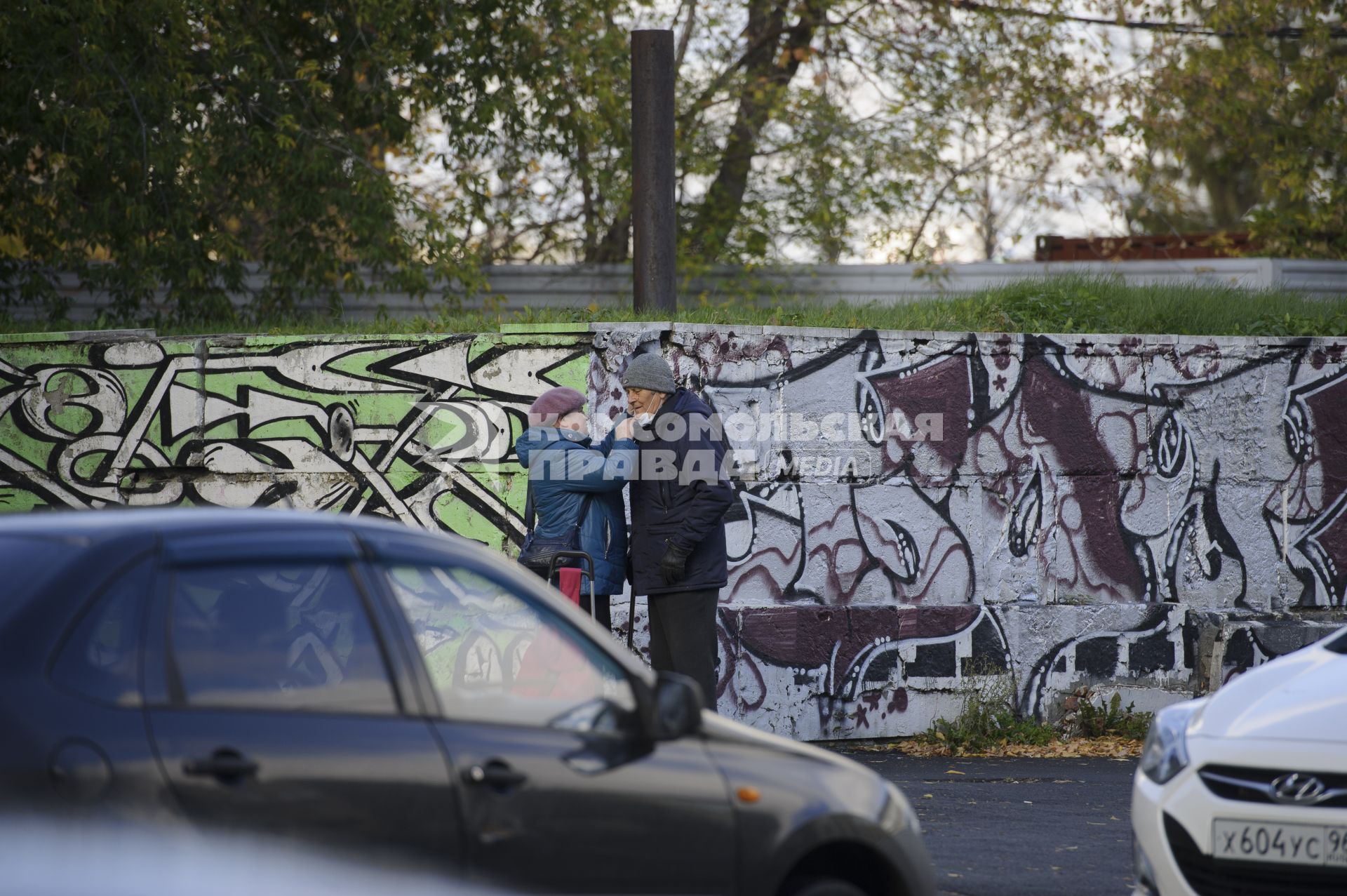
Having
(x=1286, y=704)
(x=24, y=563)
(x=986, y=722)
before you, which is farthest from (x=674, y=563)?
(x=24, y=563)

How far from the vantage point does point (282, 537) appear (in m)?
3.22

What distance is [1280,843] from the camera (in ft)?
14.0

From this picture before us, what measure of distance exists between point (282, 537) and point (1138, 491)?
7.27 m

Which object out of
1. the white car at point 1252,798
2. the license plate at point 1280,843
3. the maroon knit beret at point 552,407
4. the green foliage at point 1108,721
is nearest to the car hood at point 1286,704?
the white car at point 1252,798

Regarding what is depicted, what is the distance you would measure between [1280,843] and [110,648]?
11.2ft

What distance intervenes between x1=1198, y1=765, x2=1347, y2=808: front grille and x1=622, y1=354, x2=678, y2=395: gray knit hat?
3240mm

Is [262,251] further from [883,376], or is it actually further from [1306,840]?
[1306,840]

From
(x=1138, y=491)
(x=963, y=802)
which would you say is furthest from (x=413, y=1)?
(x=963, y=802)

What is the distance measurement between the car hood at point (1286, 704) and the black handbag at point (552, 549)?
305cm

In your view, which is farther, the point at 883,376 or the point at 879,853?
the point at 883,376

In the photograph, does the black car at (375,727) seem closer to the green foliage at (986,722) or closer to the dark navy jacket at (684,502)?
the dark navy jacket at (684,502)

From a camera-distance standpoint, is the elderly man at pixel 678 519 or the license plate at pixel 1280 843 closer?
the license plate at pixel 1280 843

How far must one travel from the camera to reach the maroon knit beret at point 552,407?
689 centimetres

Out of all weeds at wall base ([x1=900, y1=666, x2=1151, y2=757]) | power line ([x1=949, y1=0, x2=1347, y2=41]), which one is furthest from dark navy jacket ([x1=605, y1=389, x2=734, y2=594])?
power line ([x1=949, y1=0, x2=1347, y2=41])
